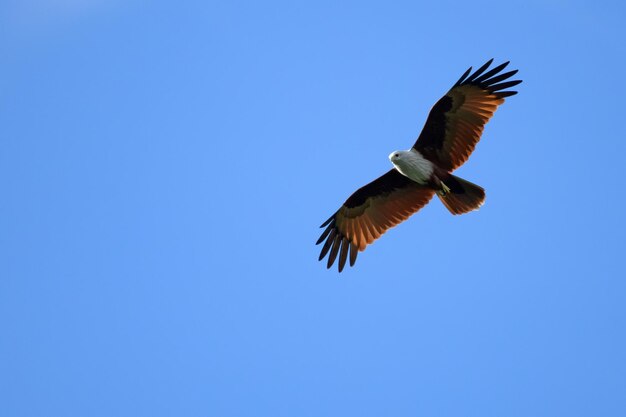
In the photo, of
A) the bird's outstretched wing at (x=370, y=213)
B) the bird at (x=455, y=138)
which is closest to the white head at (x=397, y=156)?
the bird at (x=455, y=138)

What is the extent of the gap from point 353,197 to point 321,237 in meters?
0.85

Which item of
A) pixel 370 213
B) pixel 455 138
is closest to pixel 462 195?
pixel 455 138

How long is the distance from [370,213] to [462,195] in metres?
1.72

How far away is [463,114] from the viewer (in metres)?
12.3

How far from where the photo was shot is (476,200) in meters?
12.2

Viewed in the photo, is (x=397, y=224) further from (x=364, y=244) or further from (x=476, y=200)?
(x=476, y=200)

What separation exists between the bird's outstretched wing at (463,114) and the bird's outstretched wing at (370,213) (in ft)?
2.77

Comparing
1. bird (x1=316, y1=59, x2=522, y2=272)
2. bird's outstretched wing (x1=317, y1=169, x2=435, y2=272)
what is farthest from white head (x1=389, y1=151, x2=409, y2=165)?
bird's outstretched wing (x1=317, y1=169, x2=435, y2=272)

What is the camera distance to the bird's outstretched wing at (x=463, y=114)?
1224 centimetres

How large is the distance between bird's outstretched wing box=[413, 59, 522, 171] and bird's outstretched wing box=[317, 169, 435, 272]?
0.84m

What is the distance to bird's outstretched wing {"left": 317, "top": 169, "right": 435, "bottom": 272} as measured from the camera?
13.0m

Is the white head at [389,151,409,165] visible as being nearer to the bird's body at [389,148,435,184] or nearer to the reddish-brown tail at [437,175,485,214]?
the bird's body at [389,148,435,184]

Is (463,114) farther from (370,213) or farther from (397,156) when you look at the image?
(370,213)

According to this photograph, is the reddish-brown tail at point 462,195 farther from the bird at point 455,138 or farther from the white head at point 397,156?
the white head at point 397,156
